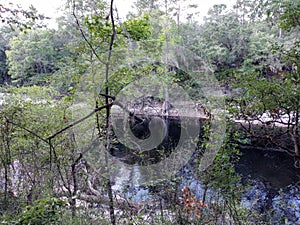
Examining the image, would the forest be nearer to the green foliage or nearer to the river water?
the river water

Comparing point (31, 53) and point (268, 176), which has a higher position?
point (31, 53)

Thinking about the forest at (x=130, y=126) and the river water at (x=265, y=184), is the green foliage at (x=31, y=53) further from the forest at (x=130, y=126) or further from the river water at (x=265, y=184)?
the river water at (x=265, y=184)

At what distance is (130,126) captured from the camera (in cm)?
277

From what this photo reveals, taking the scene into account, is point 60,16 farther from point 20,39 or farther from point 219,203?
point 20,39

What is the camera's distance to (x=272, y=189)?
4586mm

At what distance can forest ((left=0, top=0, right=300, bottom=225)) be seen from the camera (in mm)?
1861

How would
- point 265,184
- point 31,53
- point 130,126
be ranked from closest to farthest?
point 130,126 < point 265,184 < point 31,53

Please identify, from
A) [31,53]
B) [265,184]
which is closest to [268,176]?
[265,184]

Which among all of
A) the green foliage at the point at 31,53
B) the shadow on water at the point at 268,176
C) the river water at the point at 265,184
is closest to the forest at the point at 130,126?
the river water at the point at 265,184

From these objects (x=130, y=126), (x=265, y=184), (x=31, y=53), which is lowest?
(x=265, y=184)

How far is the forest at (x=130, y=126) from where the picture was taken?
6.11ft

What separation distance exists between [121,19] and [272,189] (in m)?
4.23

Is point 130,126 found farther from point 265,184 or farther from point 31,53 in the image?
point 31,53

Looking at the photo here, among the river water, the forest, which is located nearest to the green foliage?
the forest
